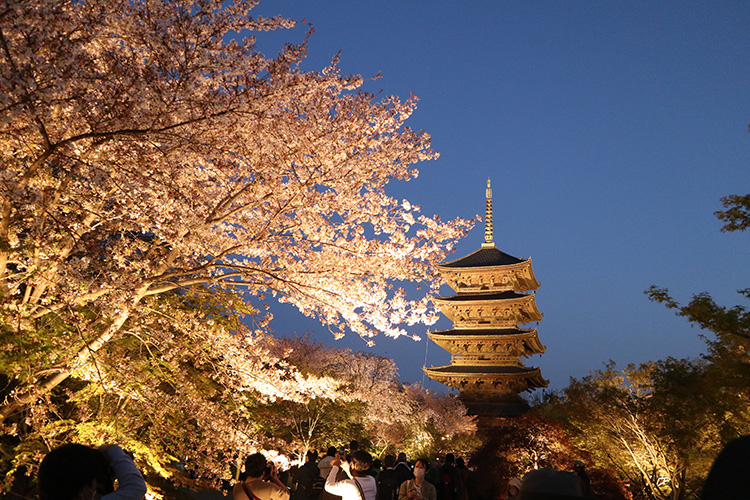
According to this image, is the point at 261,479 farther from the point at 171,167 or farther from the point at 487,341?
the point at 487,341

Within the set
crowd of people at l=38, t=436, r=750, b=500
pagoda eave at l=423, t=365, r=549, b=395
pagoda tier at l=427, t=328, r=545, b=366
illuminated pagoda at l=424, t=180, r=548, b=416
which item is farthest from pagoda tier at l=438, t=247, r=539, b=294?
crowd of people at l=38, t=436, r=750, b=500

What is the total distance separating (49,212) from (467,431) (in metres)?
26.7

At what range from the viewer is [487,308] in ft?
110

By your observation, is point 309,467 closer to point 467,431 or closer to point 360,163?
point 360,163

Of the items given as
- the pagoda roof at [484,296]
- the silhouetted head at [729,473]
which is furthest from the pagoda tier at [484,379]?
the silhouetted head at [729,473]

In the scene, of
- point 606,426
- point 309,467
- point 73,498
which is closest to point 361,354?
point 606,426

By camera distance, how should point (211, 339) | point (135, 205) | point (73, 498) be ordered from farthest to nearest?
1. point (211, 339)
2. point (135, 205)
3. point (73, 498)

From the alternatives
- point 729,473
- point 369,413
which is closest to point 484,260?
point 369,413

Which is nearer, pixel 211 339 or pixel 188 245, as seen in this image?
pixel 188 245

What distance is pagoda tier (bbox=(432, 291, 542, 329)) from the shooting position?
32.7m

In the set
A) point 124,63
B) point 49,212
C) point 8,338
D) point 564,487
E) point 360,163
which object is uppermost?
point 360,163

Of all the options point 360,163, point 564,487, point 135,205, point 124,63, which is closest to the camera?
point 564,487

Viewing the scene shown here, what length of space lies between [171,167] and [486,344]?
29445 millimetres

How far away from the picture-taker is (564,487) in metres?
→ 1.86
